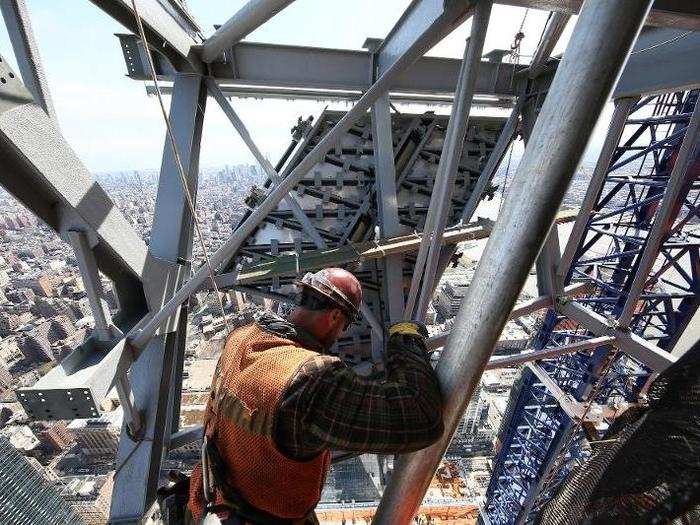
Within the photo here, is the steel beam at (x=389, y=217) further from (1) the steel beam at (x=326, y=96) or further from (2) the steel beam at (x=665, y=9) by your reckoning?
(2) the steel beam at (x=665, y=9)

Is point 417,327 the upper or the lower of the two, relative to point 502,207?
lower

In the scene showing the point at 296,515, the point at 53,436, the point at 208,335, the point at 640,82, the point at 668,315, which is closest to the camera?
the point at 296,515

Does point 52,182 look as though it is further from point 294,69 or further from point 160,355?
point 294,69

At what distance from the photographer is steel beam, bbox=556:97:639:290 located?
12.1 feet

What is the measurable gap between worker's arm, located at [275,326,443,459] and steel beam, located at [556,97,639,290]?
356 cm

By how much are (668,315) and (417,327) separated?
20.0 ft

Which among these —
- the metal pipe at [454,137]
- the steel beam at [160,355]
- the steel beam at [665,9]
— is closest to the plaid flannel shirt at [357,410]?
the metal pipe at [454,137]

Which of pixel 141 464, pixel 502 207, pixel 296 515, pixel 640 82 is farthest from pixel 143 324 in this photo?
pixel 640 82

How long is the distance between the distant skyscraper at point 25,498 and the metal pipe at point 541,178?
12.8 metres

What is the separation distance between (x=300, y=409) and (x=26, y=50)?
2385mm

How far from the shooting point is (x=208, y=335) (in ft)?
140

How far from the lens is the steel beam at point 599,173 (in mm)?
3689

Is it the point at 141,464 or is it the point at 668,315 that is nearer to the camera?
the point at 141,464

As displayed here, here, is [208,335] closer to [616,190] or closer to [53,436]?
[53,436]
